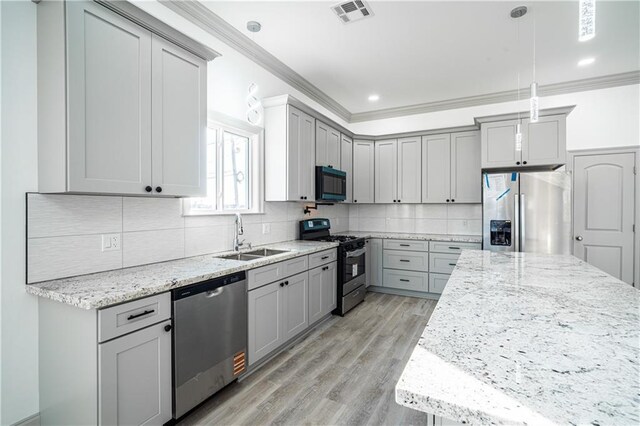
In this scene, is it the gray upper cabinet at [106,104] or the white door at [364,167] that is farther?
the white door at [364,167]

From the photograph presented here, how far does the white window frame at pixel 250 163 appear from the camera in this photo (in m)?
2.98

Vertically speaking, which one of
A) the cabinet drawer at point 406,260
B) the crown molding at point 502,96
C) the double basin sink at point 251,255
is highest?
the crown molding at point 502,96

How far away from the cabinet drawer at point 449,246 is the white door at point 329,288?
160 cm

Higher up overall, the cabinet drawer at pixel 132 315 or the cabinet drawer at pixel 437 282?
the cabinet drawer at pixel 132 315

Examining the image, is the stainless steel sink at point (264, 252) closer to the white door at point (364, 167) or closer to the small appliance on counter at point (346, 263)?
the small appliance on counter at point (346, 263)

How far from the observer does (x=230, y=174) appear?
10.5 ft

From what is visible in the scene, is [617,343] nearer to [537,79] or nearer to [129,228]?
[129,228]

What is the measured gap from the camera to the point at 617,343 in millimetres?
967

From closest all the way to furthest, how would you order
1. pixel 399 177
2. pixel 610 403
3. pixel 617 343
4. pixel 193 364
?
1. pixel 610 403
2. pixel 617 343
3. pixel 193 364
4. pixel 399 177

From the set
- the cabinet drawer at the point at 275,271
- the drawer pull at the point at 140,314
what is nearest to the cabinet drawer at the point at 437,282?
the cabinet drawer at the point at 275,271

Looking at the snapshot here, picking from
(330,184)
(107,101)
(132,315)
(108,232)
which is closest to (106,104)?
(107,101)

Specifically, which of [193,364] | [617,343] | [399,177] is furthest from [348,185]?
[617,343]

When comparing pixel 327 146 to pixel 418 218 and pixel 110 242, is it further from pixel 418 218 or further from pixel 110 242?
pixel 110 242

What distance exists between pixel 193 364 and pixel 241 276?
638mm
